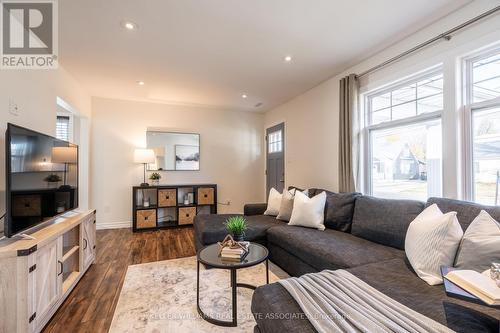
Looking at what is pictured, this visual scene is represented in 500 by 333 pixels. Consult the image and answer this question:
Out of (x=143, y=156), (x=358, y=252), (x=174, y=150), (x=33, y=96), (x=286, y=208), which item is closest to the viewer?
(x=358, y=252)

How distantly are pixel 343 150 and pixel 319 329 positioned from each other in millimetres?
2527

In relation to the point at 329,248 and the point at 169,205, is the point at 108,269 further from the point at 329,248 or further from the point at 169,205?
the point at 329,248

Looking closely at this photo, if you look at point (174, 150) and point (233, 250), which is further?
point (174, 150)

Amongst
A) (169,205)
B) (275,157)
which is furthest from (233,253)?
(275,157)

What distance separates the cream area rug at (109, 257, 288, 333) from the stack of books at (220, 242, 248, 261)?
441 millimetres

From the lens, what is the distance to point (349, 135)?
3086 millimetres

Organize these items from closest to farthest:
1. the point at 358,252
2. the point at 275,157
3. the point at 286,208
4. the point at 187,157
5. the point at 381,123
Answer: the point at 358,252, the point at 381,123, the point at 286,208, the point at 187,157, the point at 275,157

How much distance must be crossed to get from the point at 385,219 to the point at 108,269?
3.02 meters

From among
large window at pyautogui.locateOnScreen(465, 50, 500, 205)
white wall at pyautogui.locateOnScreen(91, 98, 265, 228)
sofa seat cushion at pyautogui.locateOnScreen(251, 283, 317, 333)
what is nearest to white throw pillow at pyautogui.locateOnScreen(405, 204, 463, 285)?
large window at pyautogui.locateOnScreen(465, 50, 500, 205)

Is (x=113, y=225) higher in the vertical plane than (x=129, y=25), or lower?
lower

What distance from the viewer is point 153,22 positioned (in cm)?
222

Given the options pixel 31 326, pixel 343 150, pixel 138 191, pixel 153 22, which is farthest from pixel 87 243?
pixel 343 150

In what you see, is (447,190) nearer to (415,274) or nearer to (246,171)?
(415,274)

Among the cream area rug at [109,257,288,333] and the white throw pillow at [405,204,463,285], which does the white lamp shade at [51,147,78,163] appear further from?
the white throw pillow at [405,204,463,285]
